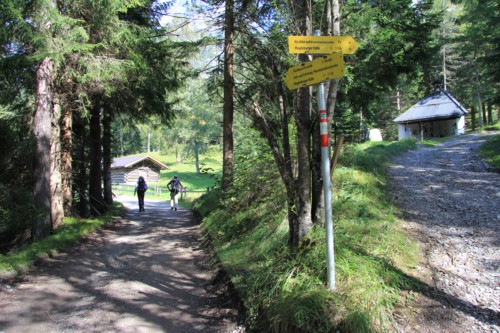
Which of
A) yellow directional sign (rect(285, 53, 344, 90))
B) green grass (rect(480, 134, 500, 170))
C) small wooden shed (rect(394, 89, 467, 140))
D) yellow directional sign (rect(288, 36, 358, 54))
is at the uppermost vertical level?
small wooden shed (rect(394, 89, 467, 140))

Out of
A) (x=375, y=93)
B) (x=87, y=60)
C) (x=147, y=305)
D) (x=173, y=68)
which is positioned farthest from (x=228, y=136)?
(x=147, y=305)

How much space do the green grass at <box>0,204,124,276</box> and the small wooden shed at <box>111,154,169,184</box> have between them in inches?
1555

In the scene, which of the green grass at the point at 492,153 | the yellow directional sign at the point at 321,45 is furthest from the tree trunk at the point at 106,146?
the green grass at the point at 492,153

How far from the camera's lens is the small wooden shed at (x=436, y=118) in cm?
3053

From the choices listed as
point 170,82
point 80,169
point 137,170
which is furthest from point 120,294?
point 137,170

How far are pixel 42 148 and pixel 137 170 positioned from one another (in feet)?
146

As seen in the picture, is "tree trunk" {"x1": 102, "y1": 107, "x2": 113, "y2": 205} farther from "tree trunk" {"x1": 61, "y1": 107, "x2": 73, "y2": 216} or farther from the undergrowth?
the undergrowth

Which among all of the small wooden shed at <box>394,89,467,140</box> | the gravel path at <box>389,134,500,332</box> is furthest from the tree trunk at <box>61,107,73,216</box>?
the small wooden shed at <box>394,89,467,140</box>

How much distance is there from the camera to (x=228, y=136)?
11820mm

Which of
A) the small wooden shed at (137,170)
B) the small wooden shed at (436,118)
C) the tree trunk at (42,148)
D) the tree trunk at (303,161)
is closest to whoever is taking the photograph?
the tree trunk at (303,161)

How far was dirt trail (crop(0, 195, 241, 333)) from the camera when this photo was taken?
466 cm

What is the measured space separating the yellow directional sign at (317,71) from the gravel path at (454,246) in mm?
2574

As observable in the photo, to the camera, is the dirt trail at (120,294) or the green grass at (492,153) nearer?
the dirt trail at (120,294)

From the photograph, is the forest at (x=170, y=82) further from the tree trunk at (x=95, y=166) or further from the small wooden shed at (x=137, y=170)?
the small wooden shed at (x=137, y=170)
